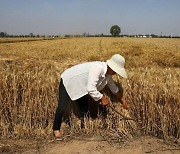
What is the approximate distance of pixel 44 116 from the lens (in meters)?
5.67

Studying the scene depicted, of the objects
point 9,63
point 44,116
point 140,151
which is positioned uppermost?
point 9,63

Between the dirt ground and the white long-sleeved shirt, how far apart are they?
81 centimetres

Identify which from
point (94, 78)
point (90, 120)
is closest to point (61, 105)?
point (90, 120)

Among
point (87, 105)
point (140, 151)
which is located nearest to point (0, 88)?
point (87, 105)

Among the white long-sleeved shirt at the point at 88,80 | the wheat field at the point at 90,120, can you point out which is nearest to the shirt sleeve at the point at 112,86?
the white long-sleeved shirt at the point at 88,80

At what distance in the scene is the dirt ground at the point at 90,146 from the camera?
491cm

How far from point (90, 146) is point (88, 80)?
1.12 metres

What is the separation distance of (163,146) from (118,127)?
2.79 ft

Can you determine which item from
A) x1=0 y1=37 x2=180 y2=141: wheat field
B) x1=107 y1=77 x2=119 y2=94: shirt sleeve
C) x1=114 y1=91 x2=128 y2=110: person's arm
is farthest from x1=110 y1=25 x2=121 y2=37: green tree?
x1=107 y1=77 x2=119 y2=94: shirt sleeve

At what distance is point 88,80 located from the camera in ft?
15.8

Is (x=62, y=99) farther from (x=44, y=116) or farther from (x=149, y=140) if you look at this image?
(x=149, y=140)

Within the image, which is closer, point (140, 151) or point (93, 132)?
point (140, 151)

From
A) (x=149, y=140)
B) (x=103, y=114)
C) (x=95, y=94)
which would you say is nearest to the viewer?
(x=95, y=94)

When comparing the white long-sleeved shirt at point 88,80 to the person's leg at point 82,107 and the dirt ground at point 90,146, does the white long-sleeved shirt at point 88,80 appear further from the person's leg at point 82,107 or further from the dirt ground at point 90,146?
the dirt ground at point 90,146
